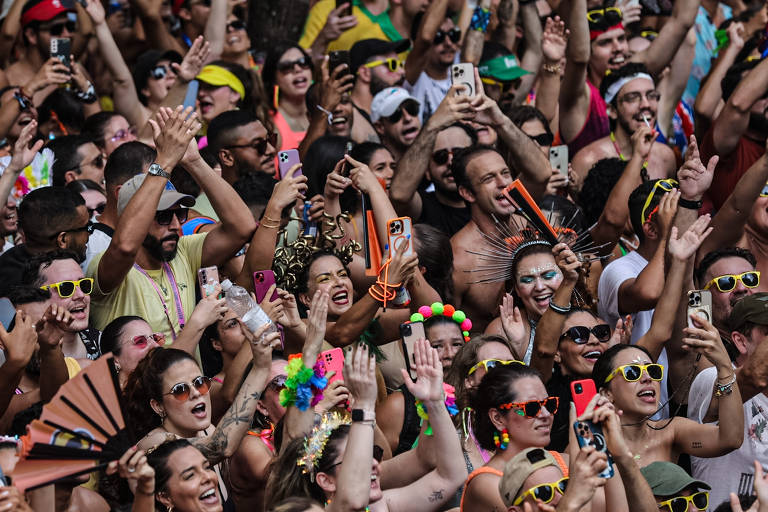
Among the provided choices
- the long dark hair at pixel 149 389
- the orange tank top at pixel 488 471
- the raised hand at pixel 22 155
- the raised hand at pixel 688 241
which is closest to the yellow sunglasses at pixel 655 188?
the raised hand at pixel 688 241

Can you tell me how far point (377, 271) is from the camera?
650 cm

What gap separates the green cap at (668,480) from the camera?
541 cm

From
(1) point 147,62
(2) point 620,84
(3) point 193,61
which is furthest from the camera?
(1) point 147,62

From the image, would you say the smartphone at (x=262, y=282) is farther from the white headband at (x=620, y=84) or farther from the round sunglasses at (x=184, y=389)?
the white headband at (x=620, y=84)

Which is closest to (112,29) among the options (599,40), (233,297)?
(599,40)

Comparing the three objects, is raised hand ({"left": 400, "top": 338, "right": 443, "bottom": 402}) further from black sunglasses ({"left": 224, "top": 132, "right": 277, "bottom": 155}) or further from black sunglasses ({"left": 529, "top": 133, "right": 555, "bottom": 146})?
black sunglasses ({"left": 529, "top": 133, "right": 555, "bottom": 146})

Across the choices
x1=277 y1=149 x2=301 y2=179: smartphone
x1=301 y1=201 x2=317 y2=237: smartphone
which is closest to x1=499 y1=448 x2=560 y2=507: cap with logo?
x1=301 y1=201 x2=317 y2=237: smartphone

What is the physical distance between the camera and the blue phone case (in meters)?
4.40

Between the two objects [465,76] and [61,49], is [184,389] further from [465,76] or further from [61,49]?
[61,49]

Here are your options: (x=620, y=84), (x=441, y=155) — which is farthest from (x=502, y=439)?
(x=620, y=84)

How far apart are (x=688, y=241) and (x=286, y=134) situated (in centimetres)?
336

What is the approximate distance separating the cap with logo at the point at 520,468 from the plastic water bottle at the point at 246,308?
4.39ft

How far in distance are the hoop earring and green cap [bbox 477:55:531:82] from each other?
173 inches

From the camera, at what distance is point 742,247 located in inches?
290
